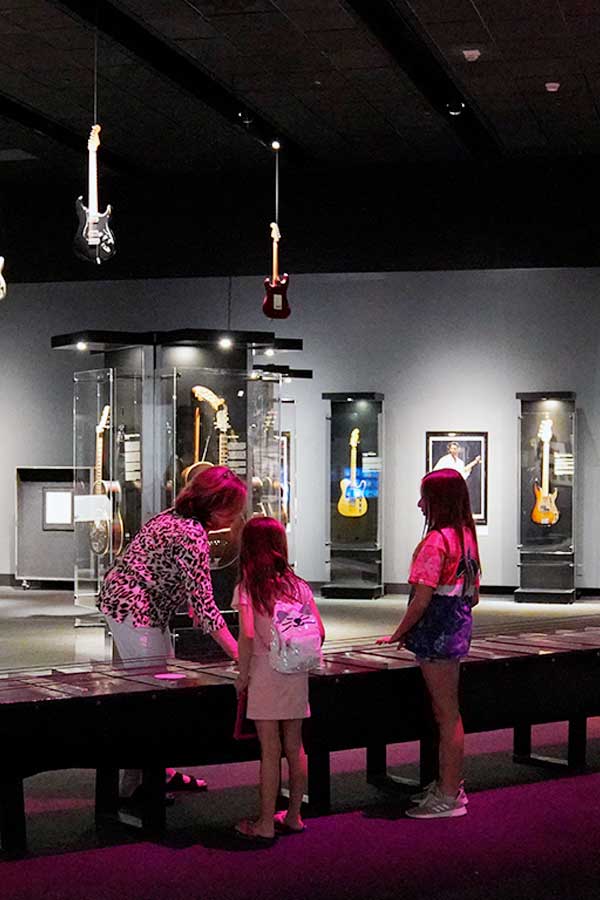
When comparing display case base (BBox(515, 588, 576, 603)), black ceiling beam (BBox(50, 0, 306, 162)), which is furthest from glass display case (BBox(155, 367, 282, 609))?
display case base (BBox(515, 588, 576, 603))

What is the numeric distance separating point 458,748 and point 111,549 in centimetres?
645

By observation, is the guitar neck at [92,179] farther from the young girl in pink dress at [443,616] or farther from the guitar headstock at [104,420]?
the guitar headstock at [104,420]

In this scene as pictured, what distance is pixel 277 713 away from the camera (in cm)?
529

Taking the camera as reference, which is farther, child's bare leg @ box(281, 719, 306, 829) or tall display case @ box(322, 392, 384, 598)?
tall display case @ box(322, 392, 384, 598)

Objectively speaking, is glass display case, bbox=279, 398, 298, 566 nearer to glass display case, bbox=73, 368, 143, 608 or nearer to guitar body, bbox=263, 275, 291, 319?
glass display case, bbox=73, 368, 143, 608

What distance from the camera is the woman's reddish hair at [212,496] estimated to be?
5.62 m

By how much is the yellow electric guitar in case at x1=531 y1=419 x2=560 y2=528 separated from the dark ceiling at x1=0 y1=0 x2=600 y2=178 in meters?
2.93

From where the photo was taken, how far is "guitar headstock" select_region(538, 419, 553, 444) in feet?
48.5

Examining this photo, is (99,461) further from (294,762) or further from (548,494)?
(294,762)

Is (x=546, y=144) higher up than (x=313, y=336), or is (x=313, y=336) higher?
(x=546, y=144)

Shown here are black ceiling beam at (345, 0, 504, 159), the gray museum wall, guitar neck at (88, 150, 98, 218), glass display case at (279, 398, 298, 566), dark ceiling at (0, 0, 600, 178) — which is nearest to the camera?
guitar neck at (88, 150, 98, 218)

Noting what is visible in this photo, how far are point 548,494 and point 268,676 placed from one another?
9867 millimetres

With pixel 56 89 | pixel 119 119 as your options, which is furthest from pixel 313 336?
pixel 56 89

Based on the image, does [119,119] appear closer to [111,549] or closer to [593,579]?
[111,549]
